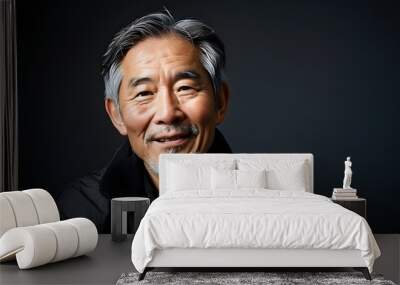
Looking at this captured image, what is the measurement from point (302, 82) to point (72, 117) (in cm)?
261

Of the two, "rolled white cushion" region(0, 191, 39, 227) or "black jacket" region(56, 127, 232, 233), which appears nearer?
"rolled white cushion" region(0, 191, 39, 227)

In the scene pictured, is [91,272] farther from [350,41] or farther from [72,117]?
[350,41]

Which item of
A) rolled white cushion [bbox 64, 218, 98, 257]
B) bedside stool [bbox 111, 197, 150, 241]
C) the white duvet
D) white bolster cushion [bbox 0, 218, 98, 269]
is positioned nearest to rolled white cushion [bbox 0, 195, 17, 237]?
white bolster cushion [bbox 0, 218, 98, 269]

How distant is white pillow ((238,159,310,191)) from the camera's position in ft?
21.2

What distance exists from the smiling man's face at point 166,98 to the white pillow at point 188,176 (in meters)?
0.54

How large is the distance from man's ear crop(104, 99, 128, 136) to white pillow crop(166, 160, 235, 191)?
0.91 meters

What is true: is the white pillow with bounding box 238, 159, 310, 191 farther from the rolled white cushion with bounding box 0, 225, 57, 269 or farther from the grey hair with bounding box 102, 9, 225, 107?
the rolled white cushion with bounding box 0, 225, 57, 269

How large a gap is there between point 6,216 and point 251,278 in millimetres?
2032

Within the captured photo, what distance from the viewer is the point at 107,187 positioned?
24.1 feet

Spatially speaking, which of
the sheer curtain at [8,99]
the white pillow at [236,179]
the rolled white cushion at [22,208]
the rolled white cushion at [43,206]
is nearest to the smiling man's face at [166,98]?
the white pillow at [236,179]

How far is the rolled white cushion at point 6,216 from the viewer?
17.3 ft

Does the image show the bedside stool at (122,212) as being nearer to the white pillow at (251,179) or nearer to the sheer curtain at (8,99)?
the white pillow at (251,179)

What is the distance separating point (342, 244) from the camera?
4.73 metres

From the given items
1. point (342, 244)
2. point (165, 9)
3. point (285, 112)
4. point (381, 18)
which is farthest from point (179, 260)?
point (381, 18)
